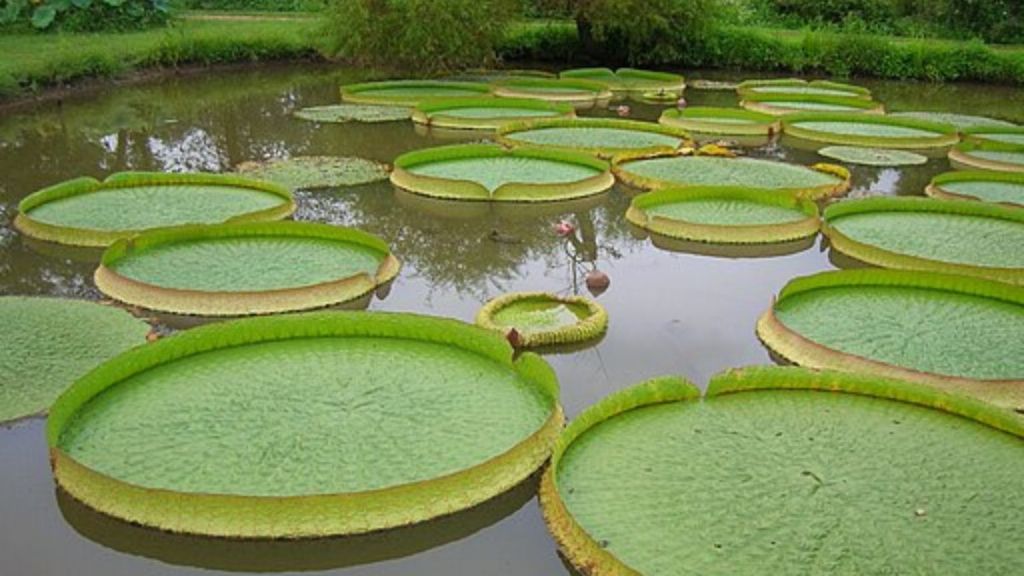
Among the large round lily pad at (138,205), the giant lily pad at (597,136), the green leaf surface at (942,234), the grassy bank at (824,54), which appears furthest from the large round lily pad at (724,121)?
the grassy bank at (824,54)

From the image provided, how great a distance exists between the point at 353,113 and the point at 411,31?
7.96ft

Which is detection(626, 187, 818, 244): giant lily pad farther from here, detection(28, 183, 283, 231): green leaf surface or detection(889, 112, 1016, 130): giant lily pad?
detection(889, 112, 1016, 130): giant lily pad

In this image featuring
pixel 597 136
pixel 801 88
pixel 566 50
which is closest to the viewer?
pixel 597 136

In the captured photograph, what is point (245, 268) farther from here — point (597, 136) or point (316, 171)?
point (597, 136)

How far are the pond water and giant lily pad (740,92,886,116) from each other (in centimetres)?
98

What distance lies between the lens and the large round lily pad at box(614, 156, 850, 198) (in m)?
7.80

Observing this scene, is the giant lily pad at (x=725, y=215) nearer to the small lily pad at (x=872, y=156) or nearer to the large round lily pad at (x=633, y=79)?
the small lily pad at (x=872, y=156)

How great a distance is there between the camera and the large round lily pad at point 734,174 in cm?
780

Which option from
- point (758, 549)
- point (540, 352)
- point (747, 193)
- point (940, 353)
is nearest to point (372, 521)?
point (758, 549)

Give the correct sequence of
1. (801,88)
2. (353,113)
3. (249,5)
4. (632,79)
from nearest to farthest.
Result: 1. (353,113)
2. (801,88)
3. (632,79)
4. (249,5)

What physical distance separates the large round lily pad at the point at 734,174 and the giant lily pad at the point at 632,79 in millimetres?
5121

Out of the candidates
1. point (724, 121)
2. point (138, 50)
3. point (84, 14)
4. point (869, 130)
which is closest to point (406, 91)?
point (138, 50)

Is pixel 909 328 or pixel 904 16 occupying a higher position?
pixel 904 16

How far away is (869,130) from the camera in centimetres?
1061
